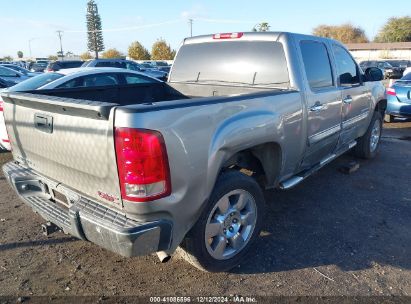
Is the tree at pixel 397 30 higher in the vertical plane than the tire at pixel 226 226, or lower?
higher

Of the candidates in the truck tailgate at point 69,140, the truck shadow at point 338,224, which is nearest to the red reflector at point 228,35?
the truck shadow at point 338,224

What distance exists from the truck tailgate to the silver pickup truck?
10 millimetres

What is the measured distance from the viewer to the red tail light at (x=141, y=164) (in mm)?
2227

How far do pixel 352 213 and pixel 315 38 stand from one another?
2138 mm

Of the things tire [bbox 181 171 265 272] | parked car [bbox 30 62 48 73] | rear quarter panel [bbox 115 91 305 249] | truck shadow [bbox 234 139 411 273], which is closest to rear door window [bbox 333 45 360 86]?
truck shadow [bbox 234 139 411 273]

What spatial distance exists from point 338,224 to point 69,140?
2936 millimetres

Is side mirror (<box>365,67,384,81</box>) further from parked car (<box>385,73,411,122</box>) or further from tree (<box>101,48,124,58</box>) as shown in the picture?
tree (<box>101,48,124,58</box>)

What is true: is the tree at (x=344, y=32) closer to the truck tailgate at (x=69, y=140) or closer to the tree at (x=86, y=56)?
the tree at (x=86, y=56)

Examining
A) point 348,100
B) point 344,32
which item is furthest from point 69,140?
point 344,32

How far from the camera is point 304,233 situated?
149 inches

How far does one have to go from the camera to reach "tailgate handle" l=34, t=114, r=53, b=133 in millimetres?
2748

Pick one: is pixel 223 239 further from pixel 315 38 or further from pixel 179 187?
pixel 315 38

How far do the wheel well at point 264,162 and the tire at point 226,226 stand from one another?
1.08ft

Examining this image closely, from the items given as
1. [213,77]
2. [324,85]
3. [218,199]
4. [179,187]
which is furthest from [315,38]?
[179,187]
